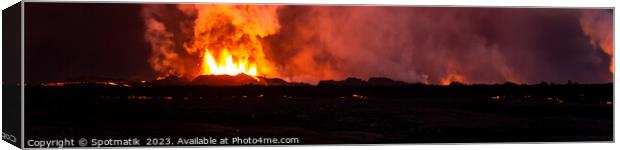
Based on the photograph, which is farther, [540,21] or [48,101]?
[540,21]

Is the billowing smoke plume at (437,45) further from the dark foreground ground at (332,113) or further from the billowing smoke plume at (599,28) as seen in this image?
the dark foreground ground at (332,113)

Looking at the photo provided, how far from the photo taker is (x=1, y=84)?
62.4 ft

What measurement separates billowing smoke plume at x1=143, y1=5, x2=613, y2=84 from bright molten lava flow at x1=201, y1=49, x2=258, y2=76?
5.3 inches

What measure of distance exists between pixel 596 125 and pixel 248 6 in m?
5.88

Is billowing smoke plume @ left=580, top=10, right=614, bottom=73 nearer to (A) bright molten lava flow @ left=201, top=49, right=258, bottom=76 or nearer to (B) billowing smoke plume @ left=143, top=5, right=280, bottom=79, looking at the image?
(B) billowing smoke plume @ left=143, top=5, right=280, bottom=79

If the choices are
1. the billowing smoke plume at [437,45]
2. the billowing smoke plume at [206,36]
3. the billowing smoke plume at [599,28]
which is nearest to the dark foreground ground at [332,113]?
the billowing smoke plume at [437,45]

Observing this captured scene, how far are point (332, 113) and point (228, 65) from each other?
170 centimetres

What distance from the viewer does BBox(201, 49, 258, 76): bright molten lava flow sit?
18.5 meters

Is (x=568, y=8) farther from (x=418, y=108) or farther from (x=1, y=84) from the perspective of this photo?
(x=1, y=84)

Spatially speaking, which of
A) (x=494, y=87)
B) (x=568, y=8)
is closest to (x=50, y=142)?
(x=494, y=87)

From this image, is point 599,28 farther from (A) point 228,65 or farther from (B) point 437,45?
(A) point 228,65

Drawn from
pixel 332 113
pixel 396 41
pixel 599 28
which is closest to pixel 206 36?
pixel 332 113

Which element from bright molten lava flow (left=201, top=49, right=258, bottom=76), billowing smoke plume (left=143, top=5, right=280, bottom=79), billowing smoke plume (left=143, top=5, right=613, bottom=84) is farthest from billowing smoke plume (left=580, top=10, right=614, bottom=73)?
bright molten lava flow (left=201, top=49, right=258, bottom=76)

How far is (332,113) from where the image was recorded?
1872 cm
